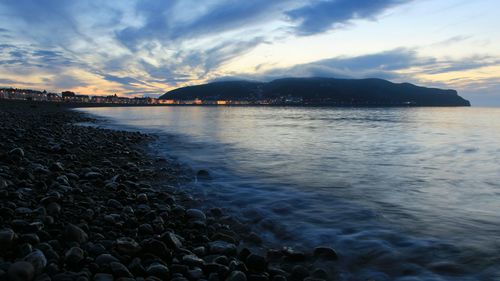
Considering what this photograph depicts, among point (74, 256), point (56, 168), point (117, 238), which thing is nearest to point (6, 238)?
point (74, 256)

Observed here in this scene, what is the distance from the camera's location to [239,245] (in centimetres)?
556

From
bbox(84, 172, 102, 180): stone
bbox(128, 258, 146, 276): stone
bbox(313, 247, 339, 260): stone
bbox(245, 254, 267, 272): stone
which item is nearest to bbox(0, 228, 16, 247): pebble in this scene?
bbox(128, 258, 146, 276): stone

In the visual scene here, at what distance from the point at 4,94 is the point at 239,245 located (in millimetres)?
220572

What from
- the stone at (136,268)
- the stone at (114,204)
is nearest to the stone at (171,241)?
the stone at (136,268)

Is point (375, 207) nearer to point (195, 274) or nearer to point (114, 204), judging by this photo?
point (195, 274)

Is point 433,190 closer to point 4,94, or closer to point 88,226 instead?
point 88,226

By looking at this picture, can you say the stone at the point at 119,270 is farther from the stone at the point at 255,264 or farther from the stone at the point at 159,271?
the stone at the point at 255,264

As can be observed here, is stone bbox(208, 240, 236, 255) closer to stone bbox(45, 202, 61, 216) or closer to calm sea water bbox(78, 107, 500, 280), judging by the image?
calm sea water bbox(78, 107, 500, 280)

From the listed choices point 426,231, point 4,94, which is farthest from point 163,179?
point 4,94

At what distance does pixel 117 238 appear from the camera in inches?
192

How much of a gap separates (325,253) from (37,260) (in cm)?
392

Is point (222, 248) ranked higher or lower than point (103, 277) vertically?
lower

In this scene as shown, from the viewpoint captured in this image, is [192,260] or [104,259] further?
[192,260]

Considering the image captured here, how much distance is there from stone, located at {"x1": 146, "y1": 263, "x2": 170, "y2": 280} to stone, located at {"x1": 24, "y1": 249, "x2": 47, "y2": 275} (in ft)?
3.58
